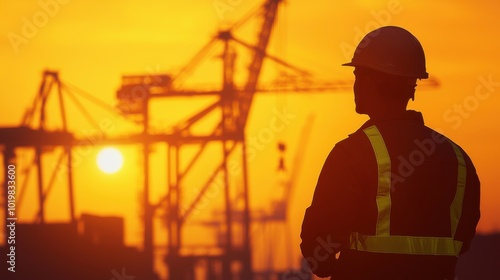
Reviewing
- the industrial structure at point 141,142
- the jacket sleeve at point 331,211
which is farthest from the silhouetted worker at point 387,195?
the industrial structure at point 141,142

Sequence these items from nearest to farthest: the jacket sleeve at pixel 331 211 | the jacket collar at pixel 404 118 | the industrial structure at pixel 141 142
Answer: the jacket sleeve at pixel 331 211
the jacket collar at pixel 404 118
the industrial structure at pixel 141 142

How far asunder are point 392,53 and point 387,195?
55 centimetres

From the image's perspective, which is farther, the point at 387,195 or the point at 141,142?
the point at 141,142

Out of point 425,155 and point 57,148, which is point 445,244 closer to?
point 425,155

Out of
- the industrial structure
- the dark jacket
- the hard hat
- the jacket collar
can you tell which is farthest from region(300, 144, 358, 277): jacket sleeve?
the industrial structure

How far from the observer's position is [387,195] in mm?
3812

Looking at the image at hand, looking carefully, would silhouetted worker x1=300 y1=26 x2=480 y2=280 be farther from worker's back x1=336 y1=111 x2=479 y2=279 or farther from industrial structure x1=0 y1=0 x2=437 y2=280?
industrial structure x1=0 y1=0 x2=437 y2=280

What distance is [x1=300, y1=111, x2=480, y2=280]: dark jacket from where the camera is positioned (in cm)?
377

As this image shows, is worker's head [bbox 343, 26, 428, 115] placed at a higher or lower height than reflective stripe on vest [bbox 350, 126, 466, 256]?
higher

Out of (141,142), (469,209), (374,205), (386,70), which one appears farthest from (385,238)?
(141,142)

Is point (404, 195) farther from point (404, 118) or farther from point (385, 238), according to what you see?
point (404, 118)

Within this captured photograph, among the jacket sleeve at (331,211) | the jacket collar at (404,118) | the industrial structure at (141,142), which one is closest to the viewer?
the jacket sleeve at (331,211)

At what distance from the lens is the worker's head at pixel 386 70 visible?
13.2 ft

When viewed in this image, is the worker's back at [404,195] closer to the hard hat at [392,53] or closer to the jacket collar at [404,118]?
the jacket collar at [404,118]
